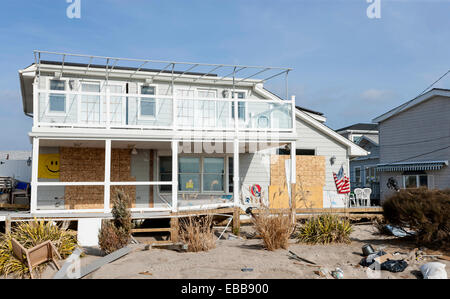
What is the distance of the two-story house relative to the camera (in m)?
13.3

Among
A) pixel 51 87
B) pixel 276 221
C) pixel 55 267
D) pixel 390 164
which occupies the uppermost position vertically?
pixel 51 87

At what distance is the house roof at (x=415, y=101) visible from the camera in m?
22.3

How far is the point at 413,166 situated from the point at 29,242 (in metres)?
20.2

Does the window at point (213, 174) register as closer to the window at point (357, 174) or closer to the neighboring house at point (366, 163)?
the neighboring house at point (366, 163)

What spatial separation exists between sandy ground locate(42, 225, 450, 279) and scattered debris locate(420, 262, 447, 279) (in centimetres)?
22

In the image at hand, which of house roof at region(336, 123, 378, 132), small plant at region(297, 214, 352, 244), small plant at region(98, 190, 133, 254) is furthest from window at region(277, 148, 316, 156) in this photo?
house roof at region(336, 123, 378, 132)

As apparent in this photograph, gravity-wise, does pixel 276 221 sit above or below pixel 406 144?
below

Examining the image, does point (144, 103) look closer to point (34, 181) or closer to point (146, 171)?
point (146, 171)

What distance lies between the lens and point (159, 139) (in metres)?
13.7

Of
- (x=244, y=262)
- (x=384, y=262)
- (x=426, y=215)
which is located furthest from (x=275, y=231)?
(x=426, y=215)

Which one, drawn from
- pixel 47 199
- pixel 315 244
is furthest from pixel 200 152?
pixel 315 244

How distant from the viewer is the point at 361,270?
845 cm

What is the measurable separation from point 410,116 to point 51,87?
19.4m

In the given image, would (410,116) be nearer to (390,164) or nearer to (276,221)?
(390,164)
